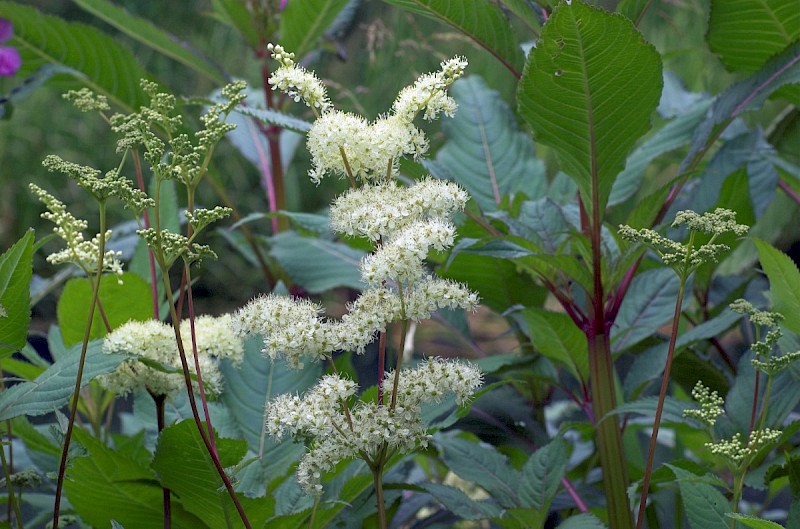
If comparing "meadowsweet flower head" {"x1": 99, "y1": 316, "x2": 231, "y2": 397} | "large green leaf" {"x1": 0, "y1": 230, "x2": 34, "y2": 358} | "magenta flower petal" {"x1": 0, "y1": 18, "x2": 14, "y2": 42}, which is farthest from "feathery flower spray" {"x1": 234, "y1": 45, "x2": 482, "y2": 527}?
"magenta flower petal" {"x1": 0, "y1": 18, "x2": 14, "y2": 42}

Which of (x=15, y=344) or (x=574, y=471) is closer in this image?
(x=15, y=344)

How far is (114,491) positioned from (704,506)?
0.52 meters

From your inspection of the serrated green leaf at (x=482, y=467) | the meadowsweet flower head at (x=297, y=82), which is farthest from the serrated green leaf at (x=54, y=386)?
the serrated green leaf at (x=482, y=467)

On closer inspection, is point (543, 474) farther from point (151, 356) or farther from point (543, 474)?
point (151, 356)

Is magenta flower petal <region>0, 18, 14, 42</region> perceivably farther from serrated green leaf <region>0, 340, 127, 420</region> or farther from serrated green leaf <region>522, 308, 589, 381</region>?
serrated green leaf <region>522, 308, 589, 381</region>

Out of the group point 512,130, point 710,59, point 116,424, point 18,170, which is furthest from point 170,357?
point 18,170

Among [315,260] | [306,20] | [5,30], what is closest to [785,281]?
[315,260]

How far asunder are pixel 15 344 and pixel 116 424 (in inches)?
65.4

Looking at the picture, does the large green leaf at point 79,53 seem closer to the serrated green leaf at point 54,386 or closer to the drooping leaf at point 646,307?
the serrated green leaf at point 54,386

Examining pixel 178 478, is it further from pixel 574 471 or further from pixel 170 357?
Answer: pixel 574 471

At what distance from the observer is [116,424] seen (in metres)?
2.32

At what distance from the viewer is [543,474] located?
861mm

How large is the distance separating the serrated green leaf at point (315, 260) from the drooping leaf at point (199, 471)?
45 centimetres

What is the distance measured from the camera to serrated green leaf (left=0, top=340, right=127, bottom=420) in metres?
0.71
